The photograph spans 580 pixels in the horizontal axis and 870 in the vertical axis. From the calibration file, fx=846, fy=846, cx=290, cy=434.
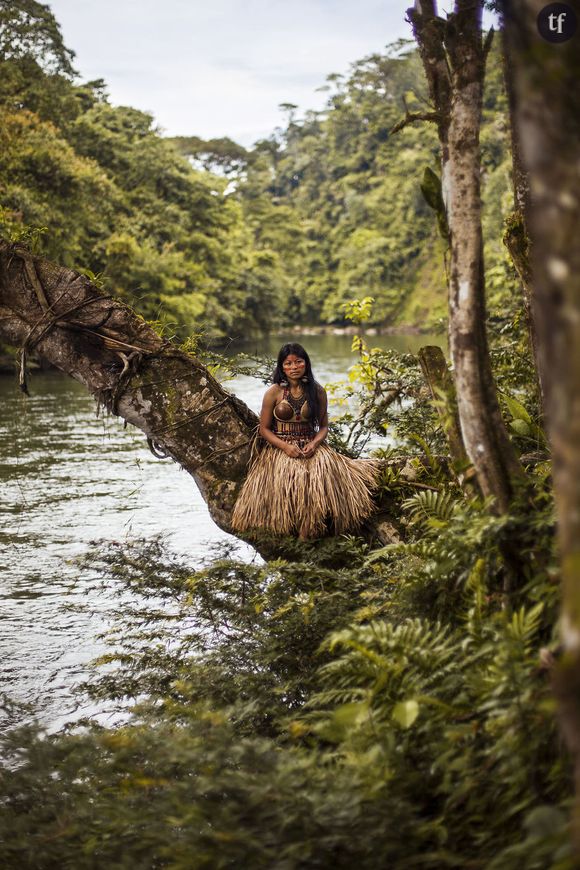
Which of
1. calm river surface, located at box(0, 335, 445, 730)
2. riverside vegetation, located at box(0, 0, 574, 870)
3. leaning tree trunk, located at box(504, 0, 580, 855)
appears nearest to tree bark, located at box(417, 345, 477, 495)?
riverside vegetation, located at box(0, 0, 574, 870)

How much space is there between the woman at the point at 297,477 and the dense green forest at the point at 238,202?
3.44ft

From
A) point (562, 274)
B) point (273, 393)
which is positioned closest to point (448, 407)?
point (273, 393)

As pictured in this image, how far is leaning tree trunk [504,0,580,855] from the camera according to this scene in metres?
1.67

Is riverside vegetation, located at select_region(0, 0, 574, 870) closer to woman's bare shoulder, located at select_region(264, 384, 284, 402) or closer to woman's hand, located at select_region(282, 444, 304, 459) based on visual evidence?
woman's hand, located at select_region(282, 444, 304, 459)

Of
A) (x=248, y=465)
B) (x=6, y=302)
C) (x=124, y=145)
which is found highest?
(x=124, y=145)

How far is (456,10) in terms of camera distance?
3857 millimetres

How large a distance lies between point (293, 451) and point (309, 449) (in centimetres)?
12

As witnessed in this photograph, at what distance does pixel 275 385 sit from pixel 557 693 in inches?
162

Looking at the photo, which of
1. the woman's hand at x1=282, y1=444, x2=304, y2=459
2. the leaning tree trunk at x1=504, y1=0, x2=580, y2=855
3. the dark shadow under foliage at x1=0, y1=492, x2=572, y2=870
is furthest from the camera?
the woman's hand at x1=282, y1=444, x2=304, y2=459

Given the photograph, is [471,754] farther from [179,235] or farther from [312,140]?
[312,140]

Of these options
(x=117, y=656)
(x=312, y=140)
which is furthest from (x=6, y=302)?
(x=312, y=140)

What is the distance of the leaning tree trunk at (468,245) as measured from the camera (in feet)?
11.5

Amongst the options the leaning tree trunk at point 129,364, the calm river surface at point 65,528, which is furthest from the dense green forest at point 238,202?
the calm river surface at point 65,528

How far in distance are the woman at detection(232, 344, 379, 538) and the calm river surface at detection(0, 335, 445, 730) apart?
98cm
